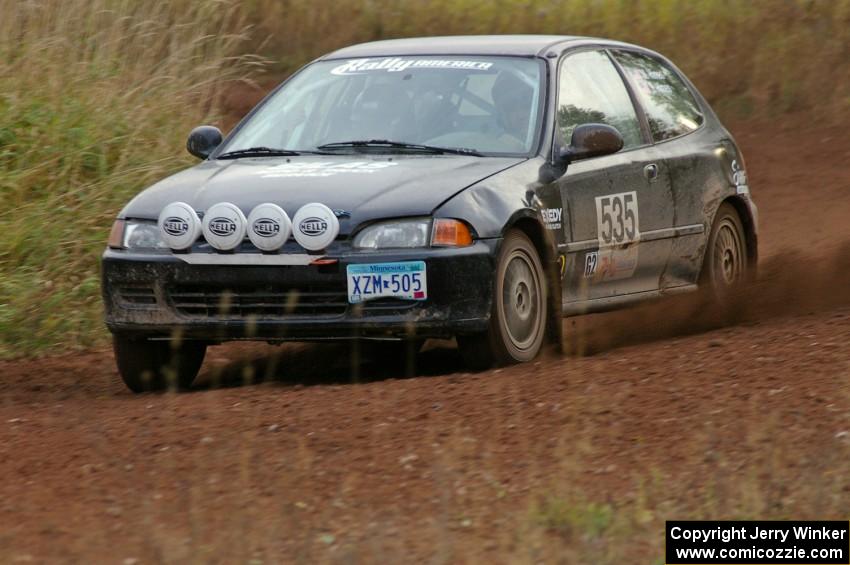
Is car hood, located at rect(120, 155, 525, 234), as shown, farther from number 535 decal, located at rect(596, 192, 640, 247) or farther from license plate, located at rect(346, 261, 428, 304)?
number 535 decal, located at rect(596, 192, 640, 247)

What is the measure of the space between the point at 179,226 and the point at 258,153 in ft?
3.63

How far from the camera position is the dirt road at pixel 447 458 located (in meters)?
4.67

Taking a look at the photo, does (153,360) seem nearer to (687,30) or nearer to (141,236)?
(141,236)

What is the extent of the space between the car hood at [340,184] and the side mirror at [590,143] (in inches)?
11.1

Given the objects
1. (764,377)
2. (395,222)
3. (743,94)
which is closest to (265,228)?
(395,222)

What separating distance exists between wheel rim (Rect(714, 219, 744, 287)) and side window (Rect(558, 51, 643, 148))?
92cm

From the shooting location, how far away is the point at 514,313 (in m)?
7.23

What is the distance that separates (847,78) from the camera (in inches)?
702

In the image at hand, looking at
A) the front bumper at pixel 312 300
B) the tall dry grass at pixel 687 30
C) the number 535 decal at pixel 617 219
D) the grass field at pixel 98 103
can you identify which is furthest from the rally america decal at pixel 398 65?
the tall dry grass at pixel 687 30

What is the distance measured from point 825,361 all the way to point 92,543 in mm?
3111

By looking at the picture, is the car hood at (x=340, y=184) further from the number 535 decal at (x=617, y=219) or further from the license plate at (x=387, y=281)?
the number 535 decal at (x=617, y=219)

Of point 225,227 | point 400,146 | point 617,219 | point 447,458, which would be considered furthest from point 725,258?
point 447,458

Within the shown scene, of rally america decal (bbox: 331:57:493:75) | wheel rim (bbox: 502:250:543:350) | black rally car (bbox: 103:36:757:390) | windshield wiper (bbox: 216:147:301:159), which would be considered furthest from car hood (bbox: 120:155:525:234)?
rally america decal (bbox: 331:57:493:75)

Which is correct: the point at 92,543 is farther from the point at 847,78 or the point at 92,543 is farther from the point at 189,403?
the point at 847,78
